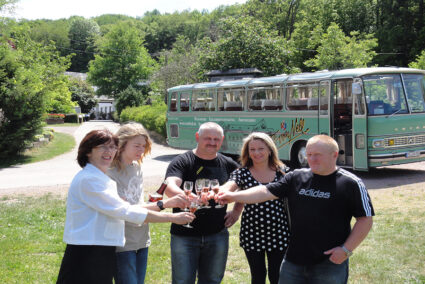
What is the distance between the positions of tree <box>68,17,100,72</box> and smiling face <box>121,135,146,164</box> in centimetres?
10406

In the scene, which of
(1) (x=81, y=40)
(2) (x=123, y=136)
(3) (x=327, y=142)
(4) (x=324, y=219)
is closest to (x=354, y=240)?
(4) (x=324, y=219)

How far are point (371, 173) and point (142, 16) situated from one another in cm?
12065

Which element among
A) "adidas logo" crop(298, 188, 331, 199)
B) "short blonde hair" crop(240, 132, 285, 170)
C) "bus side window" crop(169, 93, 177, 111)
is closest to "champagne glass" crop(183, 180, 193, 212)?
"short blonde hair" crop(240, 132, 285, 170)

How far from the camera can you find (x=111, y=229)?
118 inches

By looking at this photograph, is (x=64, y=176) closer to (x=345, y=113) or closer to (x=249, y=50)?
(x=345, y=113)

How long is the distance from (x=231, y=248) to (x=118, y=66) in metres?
62.7

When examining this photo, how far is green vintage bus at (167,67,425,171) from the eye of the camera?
1236cm

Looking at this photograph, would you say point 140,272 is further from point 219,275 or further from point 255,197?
point 255,197

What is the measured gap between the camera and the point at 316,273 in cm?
320

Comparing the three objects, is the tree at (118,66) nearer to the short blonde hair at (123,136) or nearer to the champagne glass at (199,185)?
the short blonde hair at (123,136)

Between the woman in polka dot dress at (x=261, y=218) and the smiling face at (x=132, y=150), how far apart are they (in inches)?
31.3

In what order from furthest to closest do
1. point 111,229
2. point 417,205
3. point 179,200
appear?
1. point 417,205
2. point 179,200
3. point 111,229

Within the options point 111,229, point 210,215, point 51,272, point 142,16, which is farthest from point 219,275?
point 142,16

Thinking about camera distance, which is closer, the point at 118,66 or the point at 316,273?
the point at 316,273
